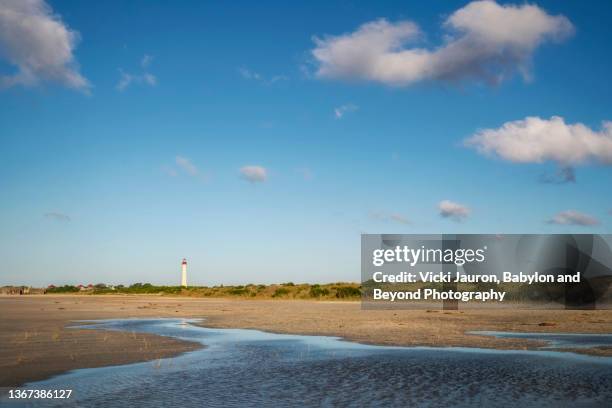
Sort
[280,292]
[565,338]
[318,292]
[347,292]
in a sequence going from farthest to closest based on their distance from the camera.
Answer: [280,292], [318,292], [347,292], [565,338]

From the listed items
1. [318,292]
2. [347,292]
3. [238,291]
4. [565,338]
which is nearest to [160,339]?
[565,338]

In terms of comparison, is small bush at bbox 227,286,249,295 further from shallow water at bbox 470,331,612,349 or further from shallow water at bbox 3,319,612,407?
shallow water at bbox 3,319,612,407

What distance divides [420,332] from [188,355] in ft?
39.2

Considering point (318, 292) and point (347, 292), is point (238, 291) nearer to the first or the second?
point (318, 292)

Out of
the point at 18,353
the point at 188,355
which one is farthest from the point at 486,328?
the point at 18,353

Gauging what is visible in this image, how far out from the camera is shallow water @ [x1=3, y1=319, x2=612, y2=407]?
1112 cm

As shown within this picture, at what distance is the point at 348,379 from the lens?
13.4 meters

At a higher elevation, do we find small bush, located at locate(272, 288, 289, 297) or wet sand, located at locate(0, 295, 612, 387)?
Answer: wet sand, located at locate(0, 295, 612, 387)

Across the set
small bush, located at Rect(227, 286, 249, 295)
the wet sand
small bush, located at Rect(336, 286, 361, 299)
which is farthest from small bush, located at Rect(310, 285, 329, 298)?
the wet sand

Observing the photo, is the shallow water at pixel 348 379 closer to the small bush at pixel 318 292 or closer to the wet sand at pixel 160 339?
the wet sand at pixel 160 339

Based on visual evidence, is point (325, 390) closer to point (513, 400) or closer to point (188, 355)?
point (513, 400)

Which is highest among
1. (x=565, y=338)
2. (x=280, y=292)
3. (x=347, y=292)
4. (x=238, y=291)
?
(x=565, y=338)

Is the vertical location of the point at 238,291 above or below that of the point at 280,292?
below

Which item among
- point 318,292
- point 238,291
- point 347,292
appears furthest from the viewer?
point 238,291
